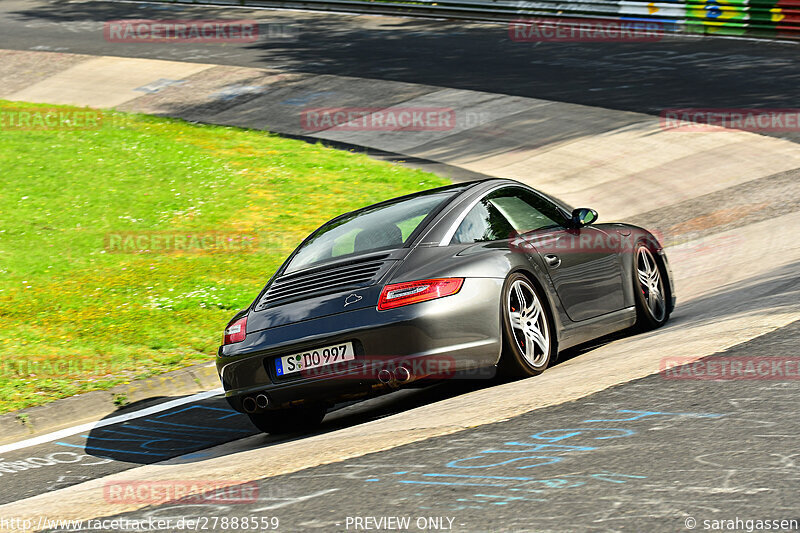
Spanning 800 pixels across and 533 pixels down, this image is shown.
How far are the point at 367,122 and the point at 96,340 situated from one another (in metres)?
11.3

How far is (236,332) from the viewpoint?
648 centimetres

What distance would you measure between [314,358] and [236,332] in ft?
2.35

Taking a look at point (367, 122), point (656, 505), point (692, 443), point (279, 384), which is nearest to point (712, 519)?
point (656, 505)

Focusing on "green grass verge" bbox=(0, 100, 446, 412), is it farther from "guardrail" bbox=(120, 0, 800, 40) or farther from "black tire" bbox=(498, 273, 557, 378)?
"guardrail" bbox=(120, 0, 800, 40)

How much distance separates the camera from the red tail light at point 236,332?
6430 millimetres

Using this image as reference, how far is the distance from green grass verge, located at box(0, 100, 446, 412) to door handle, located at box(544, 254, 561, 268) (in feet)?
10.9

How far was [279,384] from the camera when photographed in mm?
6141

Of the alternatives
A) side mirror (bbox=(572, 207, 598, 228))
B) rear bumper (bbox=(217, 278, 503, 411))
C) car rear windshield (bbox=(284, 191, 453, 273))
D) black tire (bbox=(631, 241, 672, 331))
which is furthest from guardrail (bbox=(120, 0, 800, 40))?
rear bumper (bbox=(217, 278, 503, 411))

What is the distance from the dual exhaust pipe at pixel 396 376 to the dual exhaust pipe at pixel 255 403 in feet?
2.55

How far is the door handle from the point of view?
7008mm

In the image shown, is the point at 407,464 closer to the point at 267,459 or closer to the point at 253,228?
the point at 267,459

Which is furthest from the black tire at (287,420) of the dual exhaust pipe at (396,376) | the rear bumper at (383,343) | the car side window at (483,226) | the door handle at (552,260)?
the door handle at (552,260)

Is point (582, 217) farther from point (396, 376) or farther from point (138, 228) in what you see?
point (138, 228)

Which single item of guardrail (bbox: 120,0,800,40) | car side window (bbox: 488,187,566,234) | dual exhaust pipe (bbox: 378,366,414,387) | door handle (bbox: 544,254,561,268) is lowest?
dual exhaust pipe (bbox: 378,366,414,387)
